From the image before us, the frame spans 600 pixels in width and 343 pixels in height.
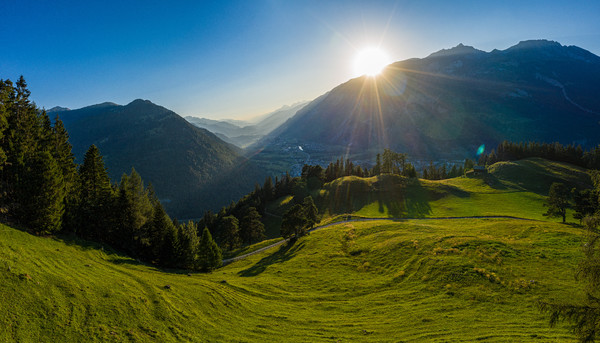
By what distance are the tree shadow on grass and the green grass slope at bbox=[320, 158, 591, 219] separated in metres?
46.2

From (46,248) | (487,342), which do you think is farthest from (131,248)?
(487,342)

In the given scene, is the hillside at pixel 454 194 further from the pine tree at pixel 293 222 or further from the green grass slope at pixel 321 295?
the green grass slope at pixel 321 295

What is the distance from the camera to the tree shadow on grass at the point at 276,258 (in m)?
66.3

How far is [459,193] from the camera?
420ft

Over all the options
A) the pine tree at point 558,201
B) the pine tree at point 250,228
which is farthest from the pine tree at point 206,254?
the pine tree at point 558,201

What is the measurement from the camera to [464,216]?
95250 millimetres

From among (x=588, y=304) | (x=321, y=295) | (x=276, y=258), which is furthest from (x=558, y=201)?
(x=276, y=258)

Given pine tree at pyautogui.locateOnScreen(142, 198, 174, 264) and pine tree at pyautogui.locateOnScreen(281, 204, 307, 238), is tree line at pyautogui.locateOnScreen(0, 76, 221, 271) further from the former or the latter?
pine tree at pyautogui.locateOnScreen(281, 204, 307, 238)

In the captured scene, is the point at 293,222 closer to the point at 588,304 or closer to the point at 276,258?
the point at 276,258

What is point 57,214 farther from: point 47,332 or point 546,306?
point 546,306

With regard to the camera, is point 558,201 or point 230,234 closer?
point 558,201

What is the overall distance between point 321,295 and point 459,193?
112 meters

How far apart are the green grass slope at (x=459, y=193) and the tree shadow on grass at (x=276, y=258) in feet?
152

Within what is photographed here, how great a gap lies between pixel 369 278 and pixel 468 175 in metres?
141
